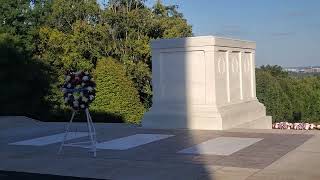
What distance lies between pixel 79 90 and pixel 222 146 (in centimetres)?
286

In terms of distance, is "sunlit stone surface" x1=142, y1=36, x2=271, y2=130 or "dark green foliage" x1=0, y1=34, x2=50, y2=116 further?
"dark green foliage" x1=0, y1=34, x2=50, y2=116

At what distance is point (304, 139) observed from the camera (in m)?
10.9

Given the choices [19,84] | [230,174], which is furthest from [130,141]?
[19,84]

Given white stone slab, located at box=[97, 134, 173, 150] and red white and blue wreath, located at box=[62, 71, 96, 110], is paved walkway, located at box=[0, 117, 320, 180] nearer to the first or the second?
white stone slab, located at box=[97, 134, 173, 150]

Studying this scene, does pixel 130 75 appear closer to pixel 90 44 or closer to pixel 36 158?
pixel 90 44

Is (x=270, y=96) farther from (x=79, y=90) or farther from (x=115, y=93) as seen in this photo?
(x=79, y=90)

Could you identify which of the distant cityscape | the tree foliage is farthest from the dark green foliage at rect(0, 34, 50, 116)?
the distant cityscape

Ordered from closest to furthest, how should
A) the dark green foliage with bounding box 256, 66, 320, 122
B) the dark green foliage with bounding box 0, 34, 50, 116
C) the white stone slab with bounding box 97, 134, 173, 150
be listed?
the white stone slab with bounding box 97, 134, 173, 150 → the dark green foliage with bounding box 0, 34, 50, 116 → the dark green foliage with bounding box 256, 66, 320, 122

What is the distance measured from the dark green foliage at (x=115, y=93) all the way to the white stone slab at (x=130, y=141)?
17.5 metres

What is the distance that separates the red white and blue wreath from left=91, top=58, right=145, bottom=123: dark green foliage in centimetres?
1978

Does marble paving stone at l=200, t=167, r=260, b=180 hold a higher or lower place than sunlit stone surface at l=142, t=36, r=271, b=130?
lower

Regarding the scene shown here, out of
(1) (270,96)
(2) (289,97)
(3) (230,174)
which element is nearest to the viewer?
(3) (230,174)

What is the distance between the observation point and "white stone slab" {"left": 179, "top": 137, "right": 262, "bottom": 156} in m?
9.52

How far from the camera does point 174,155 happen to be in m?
9.22
